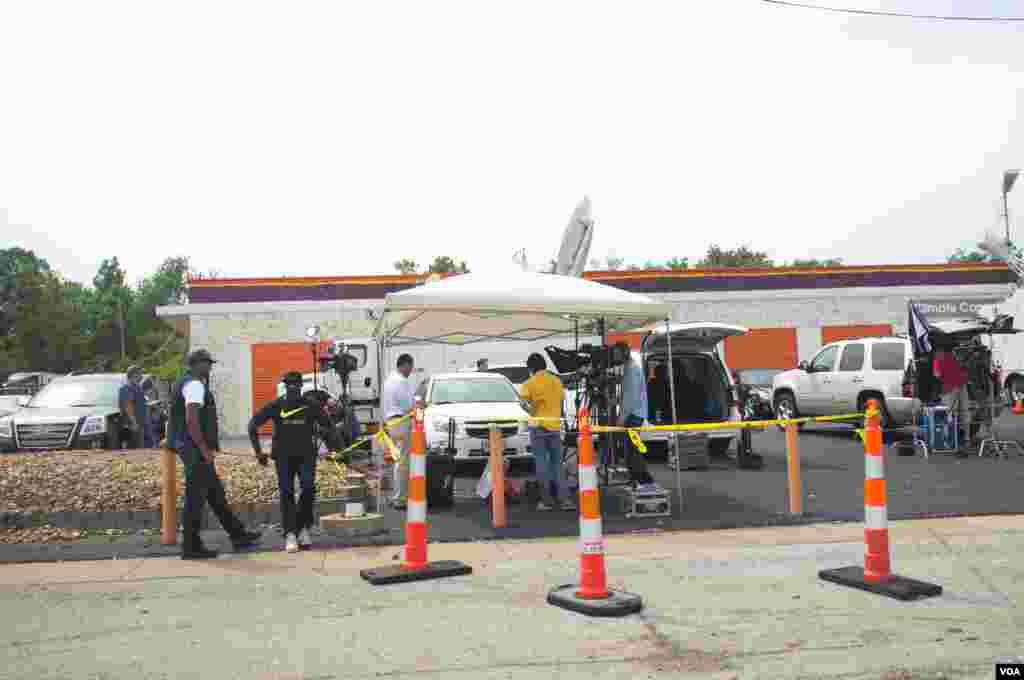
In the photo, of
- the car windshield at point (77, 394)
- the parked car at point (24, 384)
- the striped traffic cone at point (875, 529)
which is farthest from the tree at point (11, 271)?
the striped traffic cone at point (875, 529)

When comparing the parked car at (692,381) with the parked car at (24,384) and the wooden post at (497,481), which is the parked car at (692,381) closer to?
the wooden post at (497,481)

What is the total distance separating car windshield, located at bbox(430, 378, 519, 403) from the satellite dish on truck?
84.2 inches

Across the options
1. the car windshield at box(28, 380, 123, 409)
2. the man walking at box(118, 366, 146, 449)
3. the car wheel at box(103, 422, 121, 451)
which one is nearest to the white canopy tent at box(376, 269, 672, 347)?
the man walking at box(118, 366, 146, 449)

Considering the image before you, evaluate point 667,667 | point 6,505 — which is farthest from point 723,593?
point 6,505

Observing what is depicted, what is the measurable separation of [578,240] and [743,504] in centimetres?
446

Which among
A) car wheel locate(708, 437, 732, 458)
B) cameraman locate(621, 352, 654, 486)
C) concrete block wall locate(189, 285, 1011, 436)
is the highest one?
concrete block wall locate(189, 285, 1011, 436)

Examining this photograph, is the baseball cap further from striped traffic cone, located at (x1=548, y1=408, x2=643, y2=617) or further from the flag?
the flag

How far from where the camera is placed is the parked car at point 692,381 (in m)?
14.2

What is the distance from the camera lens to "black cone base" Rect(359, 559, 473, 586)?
6.93 meters

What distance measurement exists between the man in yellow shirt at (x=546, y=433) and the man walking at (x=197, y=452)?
10.2 feet

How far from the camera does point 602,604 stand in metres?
5.92

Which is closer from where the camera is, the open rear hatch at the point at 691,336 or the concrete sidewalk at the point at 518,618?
the concrete sidewalk at the point at 518,618

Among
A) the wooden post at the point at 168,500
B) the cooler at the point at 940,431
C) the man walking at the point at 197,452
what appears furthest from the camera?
the cooler at the point at 940,431

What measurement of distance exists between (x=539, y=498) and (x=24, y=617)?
5861 mm
